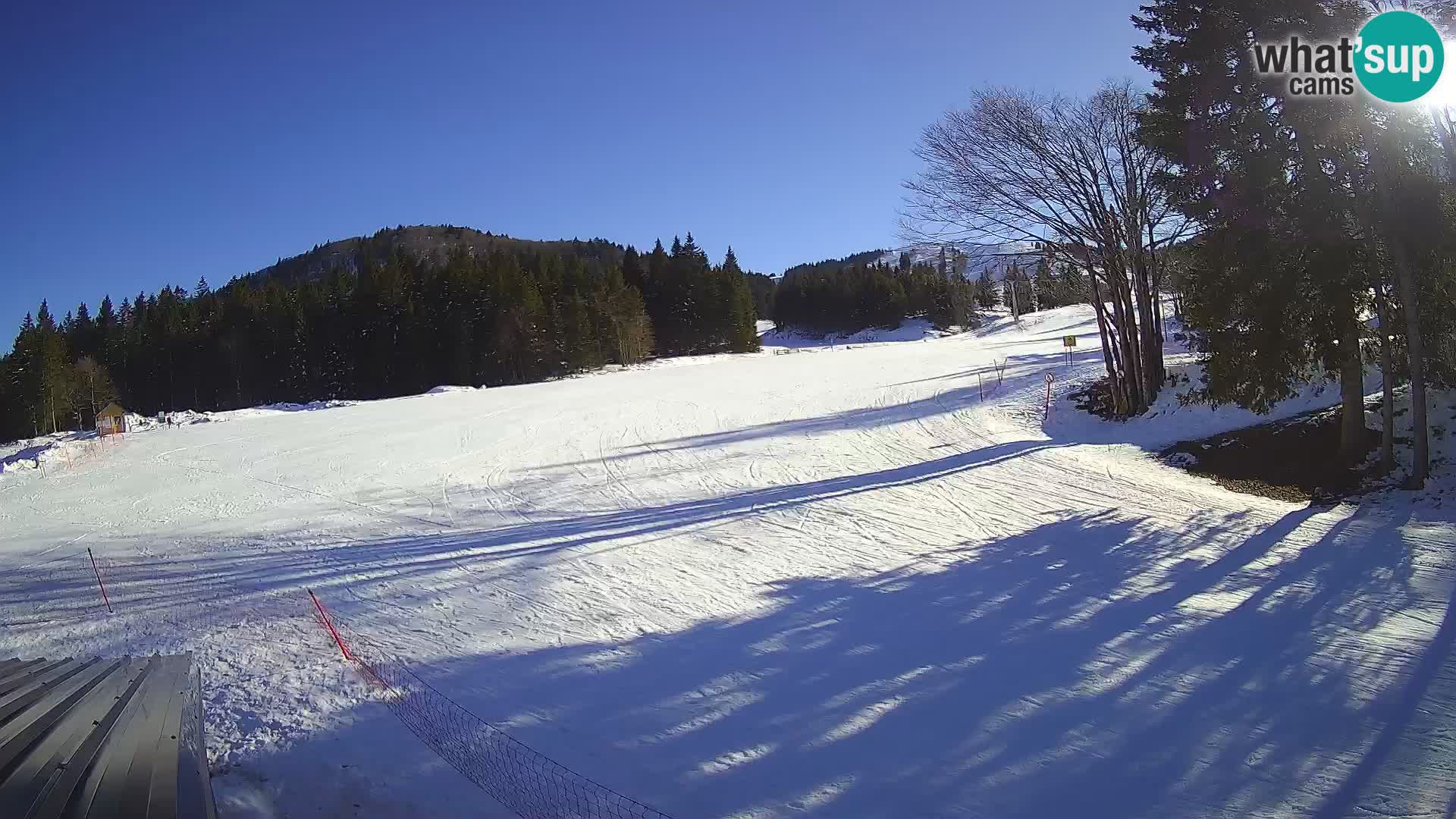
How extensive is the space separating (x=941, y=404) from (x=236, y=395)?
60.9 meters

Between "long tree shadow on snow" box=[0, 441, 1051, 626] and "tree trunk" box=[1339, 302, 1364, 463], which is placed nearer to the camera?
"long tree shadow on snow" box=[0, 441, 1051, 626]

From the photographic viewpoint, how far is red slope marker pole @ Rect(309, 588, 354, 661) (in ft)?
23.9

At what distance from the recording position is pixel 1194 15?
1393 centimetres

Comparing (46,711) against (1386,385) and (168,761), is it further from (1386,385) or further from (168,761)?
(1386,385)

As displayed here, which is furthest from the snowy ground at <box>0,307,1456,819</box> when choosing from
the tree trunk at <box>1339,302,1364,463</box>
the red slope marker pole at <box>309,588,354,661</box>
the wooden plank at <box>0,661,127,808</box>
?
the tree trunk at <box>1339,302,1364,463</box>

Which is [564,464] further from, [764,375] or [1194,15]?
[764,375]

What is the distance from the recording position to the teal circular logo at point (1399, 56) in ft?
36.8

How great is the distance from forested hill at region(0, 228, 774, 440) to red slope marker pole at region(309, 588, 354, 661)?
1771 inches

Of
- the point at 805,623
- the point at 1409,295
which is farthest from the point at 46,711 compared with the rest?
the point at 1409,295

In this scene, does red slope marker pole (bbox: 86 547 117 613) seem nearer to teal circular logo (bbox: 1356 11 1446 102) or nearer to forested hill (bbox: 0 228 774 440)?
teal circular logo (bbox: 1356 11 1446 102)

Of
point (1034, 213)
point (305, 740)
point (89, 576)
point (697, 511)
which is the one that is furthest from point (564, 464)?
point (1034, 213)

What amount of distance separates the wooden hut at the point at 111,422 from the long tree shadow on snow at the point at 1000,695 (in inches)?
1199

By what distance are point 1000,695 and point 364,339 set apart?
58.1 m

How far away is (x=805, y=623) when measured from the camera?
7758mm
